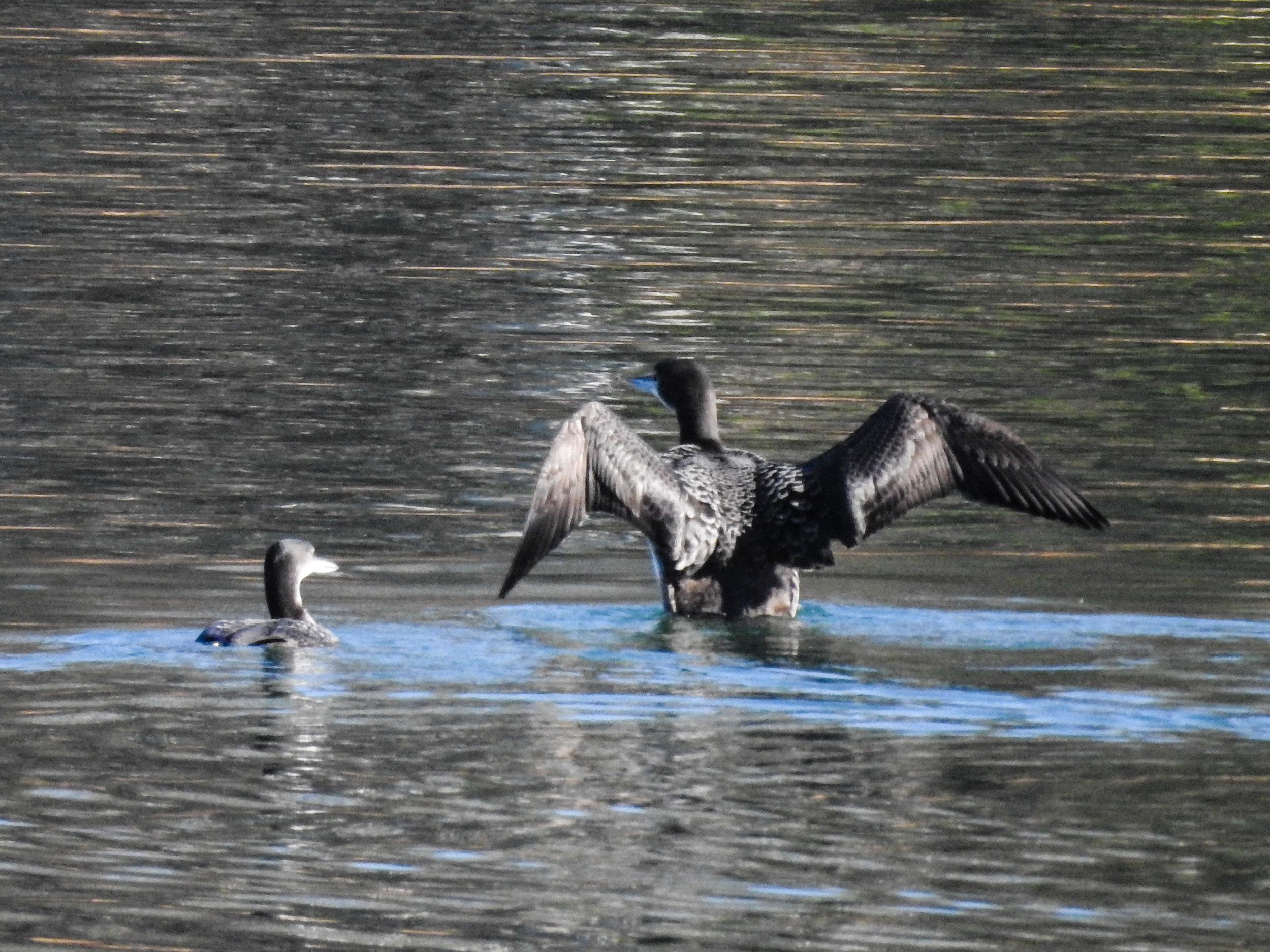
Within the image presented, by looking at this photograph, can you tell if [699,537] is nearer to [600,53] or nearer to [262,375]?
[262,375]

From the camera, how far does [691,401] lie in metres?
12.8

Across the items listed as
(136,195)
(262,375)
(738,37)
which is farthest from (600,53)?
(262,375)

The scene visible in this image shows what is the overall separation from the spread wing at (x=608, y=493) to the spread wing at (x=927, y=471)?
2.22 feet

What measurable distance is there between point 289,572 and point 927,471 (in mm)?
2900

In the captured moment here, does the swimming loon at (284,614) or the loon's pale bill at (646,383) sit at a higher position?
the loon's pale bill at (646,383)

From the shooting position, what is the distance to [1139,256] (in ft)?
62.4

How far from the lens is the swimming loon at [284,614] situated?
1020 cm

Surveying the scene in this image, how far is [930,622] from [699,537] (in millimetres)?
1049

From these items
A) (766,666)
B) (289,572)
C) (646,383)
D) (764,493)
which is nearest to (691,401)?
(646,383)

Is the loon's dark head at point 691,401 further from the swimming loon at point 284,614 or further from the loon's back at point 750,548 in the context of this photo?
the swimming loon at point 284,614

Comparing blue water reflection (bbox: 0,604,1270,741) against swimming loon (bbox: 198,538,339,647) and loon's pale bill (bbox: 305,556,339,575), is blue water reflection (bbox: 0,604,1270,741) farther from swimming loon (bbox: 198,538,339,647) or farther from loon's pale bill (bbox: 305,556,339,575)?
loon's pale bill (bbox: 305,556,339,575)

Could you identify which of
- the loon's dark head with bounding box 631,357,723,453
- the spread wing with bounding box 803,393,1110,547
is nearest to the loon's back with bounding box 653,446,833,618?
the spread wing with bounding box 803,393,1110,547

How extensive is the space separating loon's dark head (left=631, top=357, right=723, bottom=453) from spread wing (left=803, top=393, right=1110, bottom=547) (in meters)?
0.91

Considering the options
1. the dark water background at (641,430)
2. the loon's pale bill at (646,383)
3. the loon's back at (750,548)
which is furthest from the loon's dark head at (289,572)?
the loon's pale bill at (646,383)
